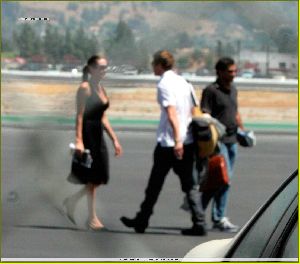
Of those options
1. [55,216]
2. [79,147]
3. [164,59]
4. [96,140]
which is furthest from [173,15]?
[96,140]

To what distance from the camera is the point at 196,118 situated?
7715mm

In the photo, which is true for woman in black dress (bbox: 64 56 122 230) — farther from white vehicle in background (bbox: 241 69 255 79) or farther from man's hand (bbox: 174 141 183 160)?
white vehicle in background (bbox: 241 69 255 79)

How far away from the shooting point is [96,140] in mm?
6570

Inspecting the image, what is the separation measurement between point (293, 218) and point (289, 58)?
0.90 meters

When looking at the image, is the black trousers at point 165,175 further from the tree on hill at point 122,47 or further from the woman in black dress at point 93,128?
the tree on hill at point 122,47

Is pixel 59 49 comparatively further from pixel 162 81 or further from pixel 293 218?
pixel 162 81

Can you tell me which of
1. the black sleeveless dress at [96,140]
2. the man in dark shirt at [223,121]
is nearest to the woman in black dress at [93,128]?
the black sleeveless dress at [96,140]

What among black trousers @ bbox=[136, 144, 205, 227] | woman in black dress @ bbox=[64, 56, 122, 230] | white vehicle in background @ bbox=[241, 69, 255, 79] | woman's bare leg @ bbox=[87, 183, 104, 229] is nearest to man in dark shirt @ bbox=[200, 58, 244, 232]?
black trousers @ bbox=[136, 144, 205, 227]

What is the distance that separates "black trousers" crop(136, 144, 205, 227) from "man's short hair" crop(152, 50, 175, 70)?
8.26 ft

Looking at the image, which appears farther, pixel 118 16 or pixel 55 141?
pixel 55 141

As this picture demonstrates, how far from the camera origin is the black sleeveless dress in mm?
5278

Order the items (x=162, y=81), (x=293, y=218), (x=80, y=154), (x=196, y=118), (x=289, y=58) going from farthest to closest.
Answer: (x=196, y=118) → (x=162, y=81) → (x=80, y=154) → (x=289, y=58) → (x=293, y=218)

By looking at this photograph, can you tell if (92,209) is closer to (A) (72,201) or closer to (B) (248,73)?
(A) (72,201)

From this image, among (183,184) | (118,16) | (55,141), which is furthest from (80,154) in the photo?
(183,184)
